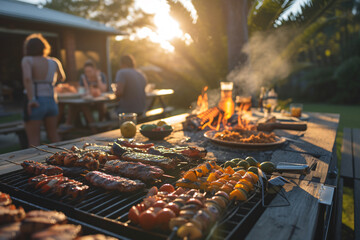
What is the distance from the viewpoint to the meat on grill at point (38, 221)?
1270mm

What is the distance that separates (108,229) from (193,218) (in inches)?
20.6

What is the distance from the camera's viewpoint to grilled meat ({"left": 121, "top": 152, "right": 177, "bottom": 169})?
2455mm

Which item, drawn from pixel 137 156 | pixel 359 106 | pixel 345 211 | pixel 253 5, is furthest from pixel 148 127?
→ pixel 359 106

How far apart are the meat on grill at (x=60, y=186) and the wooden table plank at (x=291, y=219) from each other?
3.98ft

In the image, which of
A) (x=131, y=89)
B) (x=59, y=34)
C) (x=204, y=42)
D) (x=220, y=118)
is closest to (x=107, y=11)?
(x=59, y=34)

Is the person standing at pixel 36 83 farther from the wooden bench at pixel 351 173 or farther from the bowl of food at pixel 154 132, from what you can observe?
the wooden bench at pixel 351 173

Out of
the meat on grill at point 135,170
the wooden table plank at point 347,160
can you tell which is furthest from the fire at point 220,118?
the meat on grill at point 135,170

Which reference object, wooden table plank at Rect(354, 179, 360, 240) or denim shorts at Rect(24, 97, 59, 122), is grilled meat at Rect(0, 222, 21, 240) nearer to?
wooden table plank at Rect(354, 179, 360, 240)

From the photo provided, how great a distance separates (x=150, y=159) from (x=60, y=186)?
2.81 ft

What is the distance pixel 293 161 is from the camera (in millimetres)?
2738

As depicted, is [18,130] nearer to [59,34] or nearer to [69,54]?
[69,54]

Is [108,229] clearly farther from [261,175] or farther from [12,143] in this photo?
[12,143]

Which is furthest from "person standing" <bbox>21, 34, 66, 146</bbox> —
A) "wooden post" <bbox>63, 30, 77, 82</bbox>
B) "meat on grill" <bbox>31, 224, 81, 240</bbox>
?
"wooden post" <bbox>63, 30, 77, 82</bbox>

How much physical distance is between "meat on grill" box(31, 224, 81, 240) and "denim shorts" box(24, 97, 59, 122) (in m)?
4.93
